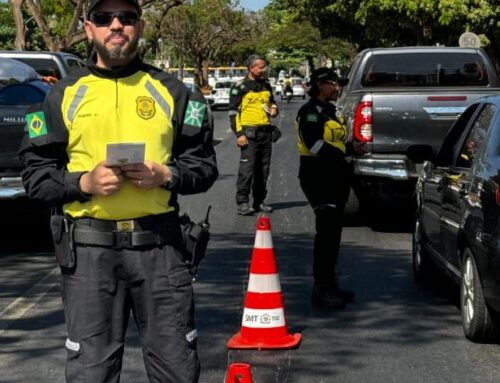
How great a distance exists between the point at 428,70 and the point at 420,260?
166 inches

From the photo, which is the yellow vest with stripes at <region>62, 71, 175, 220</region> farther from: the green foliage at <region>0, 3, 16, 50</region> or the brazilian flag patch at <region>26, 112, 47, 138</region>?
the green foliage at <region>0, 3, 16, 50</region>

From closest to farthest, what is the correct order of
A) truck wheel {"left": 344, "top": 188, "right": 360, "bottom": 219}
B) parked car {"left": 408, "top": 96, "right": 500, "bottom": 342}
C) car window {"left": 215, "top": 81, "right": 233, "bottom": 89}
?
parked car {"left": 408, "top": 96, "right": 500, "bottom": 342} → truck wheel {"left": 344, "top": 188, "right": 360, "bottom": 219} → car window {"left": 215, "top": 81, "right": 233, "bottom": 89}

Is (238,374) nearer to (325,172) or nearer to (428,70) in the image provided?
(325,172)

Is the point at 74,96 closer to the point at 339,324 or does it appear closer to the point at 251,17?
the point at 339,324

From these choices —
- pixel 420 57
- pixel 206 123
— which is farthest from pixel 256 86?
pixel 206 123

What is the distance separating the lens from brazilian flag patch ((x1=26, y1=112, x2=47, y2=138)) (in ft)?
13.4

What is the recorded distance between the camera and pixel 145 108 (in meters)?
4.00

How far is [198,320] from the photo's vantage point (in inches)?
297

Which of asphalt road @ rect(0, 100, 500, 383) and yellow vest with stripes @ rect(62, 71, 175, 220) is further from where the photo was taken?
asphalt road @ rect(0, 100, 500, 383)

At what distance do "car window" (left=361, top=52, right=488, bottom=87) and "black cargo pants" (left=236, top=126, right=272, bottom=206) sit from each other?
1594 mm

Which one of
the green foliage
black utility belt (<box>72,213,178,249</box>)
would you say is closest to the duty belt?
black utility belt (<box>72,213,178,249</box>)

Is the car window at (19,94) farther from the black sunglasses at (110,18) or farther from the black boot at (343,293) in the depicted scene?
the black sunglasses at (110,18)

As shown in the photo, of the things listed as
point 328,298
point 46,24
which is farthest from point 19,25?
point 328,298

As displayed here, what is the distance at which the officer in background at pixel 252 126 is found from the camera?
42.8ft
